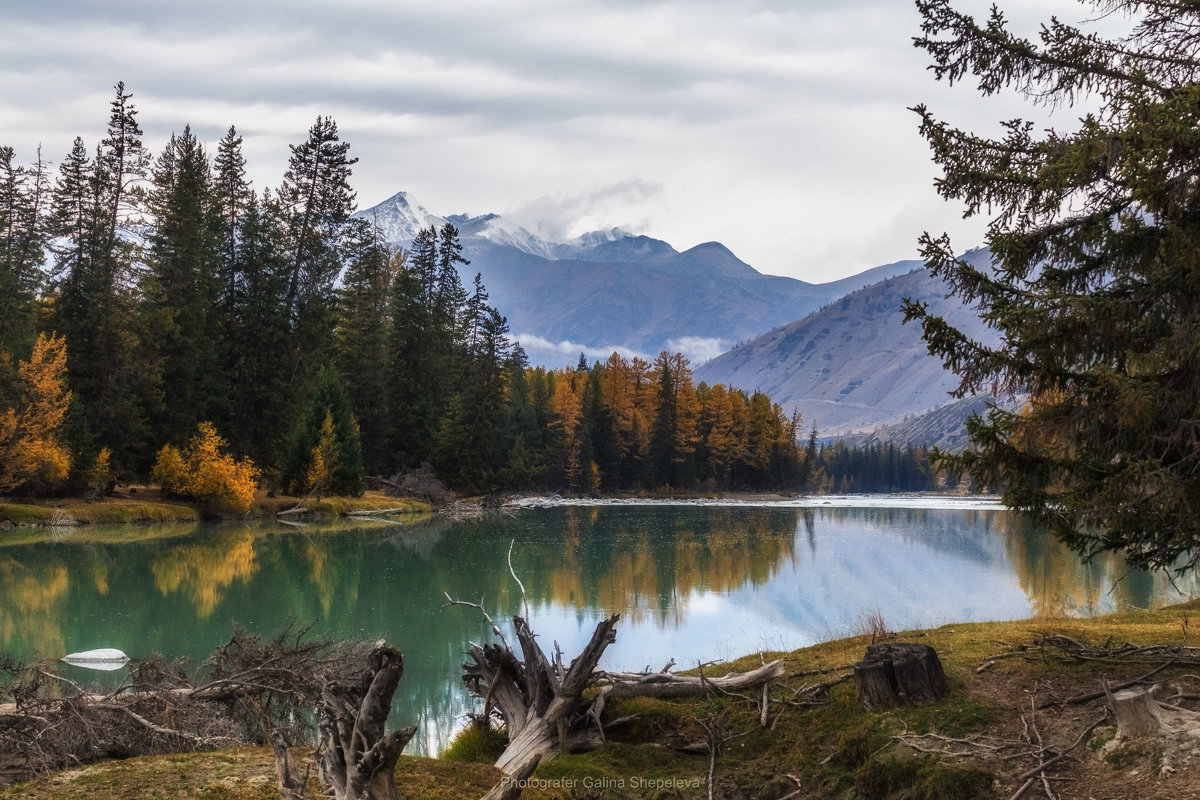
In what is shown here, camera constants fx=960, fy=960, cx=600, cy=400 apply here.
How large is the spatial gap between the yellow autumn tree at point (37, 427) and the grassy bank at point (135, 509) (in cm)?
115

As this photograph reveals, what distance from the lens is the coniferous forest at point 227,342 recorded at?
139 ft

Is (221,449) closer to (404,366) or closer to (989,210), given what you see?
(404,366)

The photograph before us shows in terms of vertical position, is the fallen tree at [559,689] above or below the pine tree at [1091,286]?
below

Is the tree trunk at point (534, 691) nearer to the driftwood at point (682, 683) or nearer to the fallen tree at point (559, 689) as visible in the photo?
the fallen tree at point (559, 689)

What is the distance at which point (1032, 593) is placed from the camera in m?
25.4

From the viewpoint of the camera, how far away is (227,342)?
172ft

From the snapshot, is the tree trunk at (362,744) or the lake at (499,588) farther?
the lake at (499,588)

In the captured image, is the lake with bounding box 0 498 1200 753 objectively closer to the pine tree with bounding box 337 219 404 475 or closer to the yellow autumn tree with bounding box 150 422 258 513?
→ the yellow autumn tree with bounding box 150 422 258 513

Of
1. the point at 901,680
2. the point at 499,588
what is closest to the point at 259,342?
the point at 499,588

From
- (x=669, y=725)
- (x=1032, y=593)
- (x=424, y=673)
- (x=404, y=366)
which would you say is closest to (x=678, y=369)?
(x=404, y=366)

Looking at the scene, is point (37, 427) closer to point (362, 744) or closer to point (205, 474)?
point (205, 474)

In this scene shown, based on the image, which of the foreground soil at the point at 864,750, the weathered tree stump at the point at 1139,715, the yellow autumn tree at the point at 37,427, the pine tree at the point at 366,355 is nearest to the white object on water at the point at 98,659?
the foreground soil at the point at 864,750

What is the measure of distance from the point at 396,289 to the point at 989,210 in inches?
2459

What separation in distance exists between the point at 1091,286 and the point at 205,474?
142 feet
